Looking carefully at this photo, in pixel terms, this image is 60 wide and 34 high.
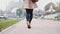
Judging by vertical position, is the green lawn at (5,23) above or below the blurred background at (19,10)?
below

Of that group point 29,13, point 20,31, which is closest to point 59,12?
point 20,31

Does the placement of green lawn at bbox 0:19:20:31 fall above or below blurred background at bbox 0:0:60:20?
below

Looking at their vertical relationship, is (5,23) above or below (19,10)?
below

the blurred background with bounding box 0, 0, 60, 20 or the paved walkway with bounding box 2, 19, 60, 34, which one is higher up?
the blurred background with bounding box 0, 0, 60, 20

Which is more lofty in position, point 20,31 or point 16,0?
point 16,0

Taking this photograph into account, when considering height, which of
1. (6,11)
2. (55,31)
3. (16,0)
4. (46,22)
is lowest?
(55,31)

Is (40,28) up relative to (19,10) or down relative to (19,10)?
down

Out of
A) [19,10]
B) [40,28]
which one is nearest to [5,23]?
[19,10]

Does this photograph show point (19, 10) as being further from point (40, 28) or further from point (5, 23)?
point (40, 28)

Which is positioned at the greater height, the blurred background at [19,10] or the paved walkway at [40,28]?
the blurred background at [19,10]

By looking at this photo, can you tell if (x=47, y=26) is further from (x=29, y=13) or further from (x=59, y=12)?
(x=29, y=13)

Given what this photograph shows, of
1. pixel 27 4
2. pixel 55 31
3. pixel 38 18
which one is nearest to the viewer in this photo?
pixel 27 4

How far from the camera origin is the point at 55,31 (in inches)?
78.4

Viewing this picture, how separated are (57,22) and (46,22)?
16 centimetres
